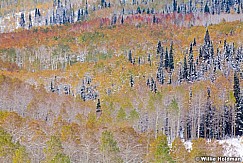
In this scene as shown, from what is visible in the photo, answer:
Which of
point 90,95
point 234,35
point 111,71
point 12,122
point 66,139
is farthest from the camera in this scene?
point 234,35

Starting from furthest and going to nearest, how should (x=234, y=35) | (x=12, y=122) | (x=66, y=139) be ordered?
(x=234, y=35) → (x=12, y=122) → (x=66, y=139)

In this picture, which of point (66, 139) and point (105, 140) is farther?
point (66, 139)

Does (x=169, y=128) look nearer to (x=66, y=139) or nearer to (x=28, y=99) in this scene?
(x=28, y=99)

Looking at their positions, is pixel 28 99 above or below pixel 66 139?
below

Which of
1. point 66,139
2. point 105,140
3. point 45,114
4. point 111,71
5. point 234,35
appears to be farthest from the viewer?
point 234,35

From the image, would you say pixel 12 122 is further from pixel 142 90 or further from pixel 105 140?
pixel 142 90

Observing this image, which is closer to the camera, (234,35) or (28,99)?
(28,99)

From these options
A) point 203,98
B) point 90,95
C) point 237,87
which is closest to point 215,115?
point 203,98

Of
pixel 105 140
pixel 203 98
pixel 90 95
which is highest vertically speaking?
pixel 105 140

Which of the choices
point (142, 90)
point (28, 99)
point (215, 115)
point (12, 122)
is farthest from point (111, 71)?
point (12, 122)
